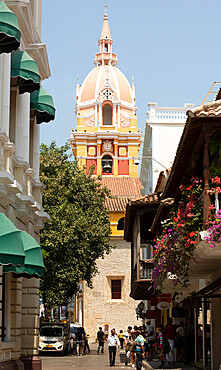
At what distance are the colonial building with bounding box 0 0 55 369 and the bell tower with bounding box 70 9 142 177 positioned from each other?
56171 millimetres

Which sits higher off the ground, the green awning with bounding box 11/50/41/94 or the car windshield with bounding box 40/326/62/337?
the green awning with bounding box 11/50/41/94

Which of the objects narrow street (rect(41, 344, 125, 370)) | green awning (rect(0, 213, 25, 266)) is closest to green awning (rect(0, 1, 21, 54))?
green awning (rect(0, 213, 25, 266))

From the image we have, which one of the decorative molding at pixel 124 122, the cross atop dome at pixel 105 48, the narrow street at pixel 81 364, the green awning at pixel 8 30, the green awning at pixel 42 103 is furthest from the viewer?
the cross atop dome at pixel 105 48

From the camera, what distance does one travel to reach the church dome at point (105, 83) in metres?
83.8

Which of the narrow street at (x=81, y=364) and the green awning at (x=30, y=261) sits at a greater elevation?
the green awning at (x=30, y=261)

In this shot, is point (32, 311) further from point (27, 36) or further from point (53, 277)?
point (53, 277)

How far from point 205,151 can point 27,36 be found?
783 cm

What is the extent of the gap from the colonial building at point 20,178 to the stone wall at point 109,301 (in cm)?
4036

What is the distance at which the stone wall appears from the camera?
205 ft

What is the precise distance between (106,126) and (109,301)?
25495mm

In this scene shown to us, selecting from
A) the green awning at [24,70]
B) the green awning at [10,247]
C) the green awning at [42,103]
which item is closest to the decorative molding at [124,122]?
the green awning at [42,103]

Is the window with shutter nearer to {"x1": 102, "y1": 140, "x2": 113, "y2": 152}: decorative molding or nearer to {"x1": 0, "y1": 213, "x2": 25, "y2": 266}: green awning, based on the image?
{"x1": 102, "y1": 140, "x2": 113, "y2": 152}: decorative molding

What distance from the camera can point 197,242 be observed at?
15.8 meters

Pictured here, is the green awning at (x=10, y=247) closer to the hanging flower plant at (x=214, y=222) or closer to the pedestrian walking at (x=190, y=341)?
the hanging flower plant at (x=214, y=222)
